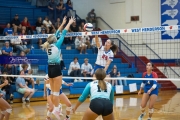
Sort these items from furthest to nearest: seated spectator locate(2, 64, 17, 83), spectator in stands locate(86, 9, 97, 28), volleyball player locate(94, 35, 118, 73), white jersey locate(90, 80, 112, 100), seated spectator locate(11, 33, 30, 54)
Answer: spectator in stands locate(86, 9, 97, 28), seated spectator locate(11, 33, 30, 54), seated spectator locate(2, 64, 17, 83), volleyball player locate(94, 35, 118, 73), white jersey locate(90, 80, 112, 100)

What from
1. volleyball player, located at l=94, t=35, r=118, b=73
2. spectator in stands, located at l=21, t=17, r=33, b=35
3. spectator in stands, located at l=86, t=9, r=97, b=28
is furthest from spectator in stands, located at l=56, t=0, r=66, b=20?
volleyball player, located at l=94, t=35, r=118, b=73

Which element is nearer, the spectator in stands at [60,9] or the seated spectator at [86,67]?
the seated spectator at [86,67]

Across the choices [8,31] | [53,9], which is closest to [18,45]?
[8,31]

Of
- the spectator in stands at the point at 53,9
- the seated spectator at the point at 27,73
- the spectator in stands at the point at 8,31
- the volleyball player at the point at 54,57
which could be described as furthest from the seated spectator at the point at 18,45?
the volleyball player at the point at 54,57

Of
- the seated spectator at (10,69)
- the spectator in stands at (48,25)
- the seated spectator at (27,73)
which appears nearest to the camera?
the seated spectator at (10,69)

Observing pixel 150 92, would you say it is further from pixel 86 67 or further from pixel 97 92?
pixel 86 67

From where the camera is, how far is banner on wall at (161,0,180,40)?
64.9 ft

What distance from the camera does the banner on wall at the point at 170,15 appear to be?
19.8 meters

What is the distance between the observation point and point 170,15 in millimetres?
20266

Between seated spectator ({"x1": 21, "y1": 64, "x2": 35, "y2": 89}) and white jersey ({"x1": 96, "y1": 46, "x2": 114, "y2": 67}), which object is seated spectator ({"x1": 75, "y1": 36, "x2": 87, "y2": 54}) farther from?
white jersey ({"x1": 96, "y1": 46, "x2": 114, "y2": 67})

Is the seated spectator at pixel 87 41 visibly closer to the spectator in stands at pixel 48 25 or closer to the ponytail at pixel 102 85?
the spectator in stands at pixel 48 25

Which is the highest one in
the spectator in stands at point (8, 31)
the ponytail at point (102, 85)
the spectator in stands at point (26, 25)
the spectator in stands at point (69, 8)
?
the spectator in stands at point (69, 8)

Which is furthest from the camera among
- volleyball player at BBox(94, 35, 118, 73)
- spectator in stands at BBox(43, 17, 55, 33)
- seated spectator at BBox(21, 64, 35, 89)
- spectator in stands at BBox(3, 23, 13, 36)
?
spectator in stands at BBox(43, 17, 55, 33)

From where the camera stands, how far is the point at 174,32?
19672 millimetres
